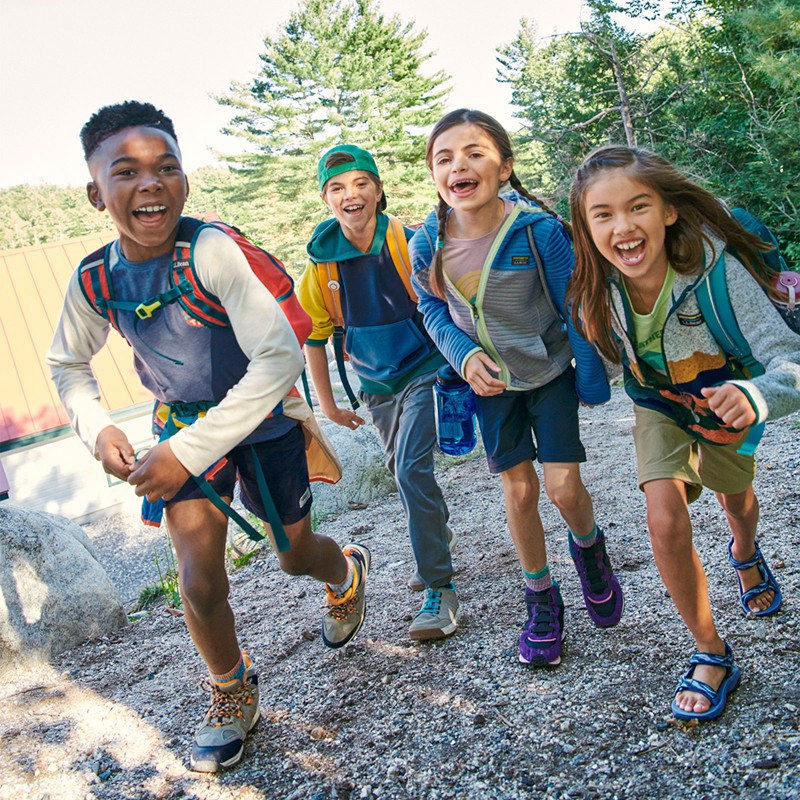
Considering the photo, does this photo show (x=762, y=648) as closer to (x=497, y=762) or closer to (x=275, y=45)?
(x=497, y=762)

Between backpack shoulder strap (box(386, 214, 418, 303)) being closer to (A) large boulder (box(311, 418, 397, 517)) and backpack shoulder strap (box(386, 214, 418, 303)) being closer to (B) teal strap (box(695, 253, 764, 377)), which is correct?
(B) teal strap (box(695, 253, 764, 377))

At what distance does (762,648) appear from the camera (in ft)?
8.91

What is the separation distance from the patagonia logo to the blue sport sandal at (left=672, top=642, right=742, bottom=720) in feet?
3.53

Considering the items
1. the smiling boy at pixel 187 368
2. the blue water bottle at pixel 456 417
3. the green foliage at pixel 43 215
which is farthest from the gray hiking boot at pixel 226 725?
the green foliage at pixel 43 215

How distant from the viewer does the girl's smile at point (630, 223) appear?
2408 millimetres

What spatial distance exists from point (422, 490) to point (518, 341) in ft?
2.91

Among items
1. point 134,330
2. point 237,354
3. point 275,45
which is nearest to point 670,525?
point 237,354

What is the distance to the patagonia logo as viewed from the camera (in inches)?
93.5

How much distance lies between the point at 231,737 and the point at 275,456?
3.40 ft

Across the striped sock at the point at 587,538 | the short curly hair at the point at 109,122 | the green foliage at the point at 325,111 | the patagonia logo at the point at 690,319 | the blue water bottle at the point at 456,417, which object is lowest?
the striped sock at the point at 587,538

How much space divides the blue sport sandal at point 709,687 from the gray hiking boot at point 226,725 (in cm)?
154

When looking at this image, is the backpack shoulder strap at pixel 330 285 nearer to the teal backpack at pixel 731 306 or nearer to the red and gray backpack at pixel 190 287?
the red and gray backpack at pixel 190 287

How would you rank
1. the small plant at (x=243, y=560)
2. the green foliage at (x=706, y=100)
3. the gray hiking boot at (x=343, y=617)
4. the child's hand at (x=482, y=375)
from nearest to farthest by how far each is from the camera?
1. the child's hand at (x=482, y=375)
2. the gray hiking boot at (x=343, y=617)
3. the small plant at (x=243, y=560)
4. the green foliage at (x=706, y=100)

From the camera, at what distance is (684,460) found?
8.17ft
